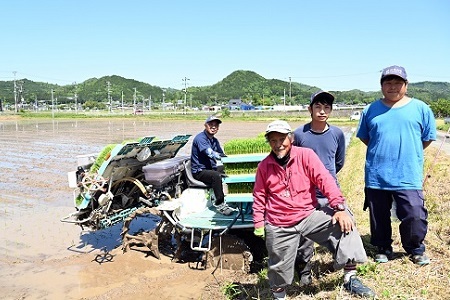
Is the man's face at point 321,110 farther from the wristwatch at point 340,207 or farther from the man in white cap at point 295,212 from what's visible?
the wristwatch at point 340,207

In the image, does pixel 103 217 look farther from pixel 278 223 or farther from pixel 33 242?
pixel 278 223

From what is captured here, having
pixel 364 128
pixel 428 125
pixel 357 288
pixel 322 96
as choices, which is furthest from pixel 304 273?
pixel 428 125

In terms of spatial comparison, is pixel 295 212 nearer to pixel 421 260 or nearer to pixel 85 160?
pixel 421 260

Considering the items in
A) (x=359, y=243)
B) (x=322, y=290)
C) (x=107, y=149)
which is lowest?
(x=322, y=290)

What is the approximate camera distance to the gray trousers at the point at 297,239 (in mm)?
3215

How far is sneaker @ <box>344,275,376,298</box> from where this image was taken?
3.21 meters

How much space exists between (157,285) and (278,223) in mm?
2325

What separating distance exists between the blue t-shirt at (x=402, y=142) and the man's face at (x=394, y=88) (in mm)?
103

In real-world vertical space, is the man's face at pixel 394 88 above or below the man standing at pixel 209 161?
above

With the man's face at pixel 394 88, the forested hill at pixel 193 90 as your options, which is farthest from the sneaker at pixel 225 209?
the forested hill at pixel 193 90

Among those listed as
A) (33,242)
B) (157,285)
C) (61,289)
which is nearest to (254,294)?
(157,285)

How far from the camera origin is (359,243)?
10.4 ft

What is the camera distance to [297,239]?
331cm

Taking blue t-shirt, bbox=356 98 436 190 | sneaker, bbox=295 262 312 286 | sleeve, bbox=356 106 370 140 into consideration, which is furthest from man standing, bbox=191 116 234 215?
blue t-shirt, bbox=356 98 436 190
